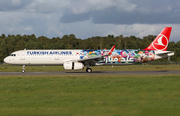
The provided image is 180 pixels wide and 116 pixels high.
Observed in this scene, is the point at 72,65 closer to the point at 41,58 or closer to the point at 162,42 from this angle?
the point at 41,58

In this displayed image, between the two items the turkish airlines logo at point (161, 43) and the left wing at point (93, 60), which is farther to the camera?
the turkish airlines logo at point (161, 43)

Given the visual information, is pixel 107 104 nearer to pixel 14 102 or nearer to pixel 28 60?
pixel 14 102

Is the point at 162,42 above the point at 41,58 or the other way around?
above

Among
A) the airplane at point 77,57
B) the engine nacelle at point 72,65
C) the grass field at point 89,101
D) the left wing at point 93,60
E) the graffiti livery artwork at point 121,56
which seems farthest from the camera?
the graffiti livery artwork at point 121,56

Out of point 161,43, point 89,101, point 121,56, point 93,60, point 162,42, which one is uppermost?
point 162,42

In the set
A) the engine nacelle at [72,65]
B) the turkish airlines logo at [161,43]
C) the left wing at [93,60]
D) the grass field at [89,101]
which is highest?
the turkish airlines logo at [161,43]

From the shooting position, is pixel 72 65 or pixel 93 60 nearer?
pixel 72 65

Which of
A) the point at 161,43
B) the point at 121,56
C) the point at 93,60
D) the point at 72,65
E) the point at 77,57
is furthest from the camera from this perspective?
the point at 161,43

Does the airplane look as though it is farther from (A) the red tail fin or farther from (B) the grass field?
(B) the grass field

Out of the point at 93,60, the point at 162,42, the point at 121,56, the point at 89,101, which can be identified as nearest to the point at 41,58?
the point at 93,60

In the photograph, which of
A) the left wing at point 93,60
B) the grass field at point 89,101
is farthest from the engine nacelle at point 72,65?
the grass field at point 89,101

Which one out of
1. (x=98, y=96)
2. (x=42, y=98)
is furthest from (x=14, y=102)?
(x=98, y=96)

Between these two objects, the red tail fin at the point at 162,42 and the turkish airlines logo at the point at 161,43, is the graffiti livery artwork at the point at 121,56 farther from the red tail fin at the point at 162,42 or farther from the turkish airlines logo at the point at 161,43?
the turkish airlines logo at the point at 161,43

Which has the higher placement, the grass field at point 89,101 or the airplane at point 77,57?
the airplane at point 77,57
